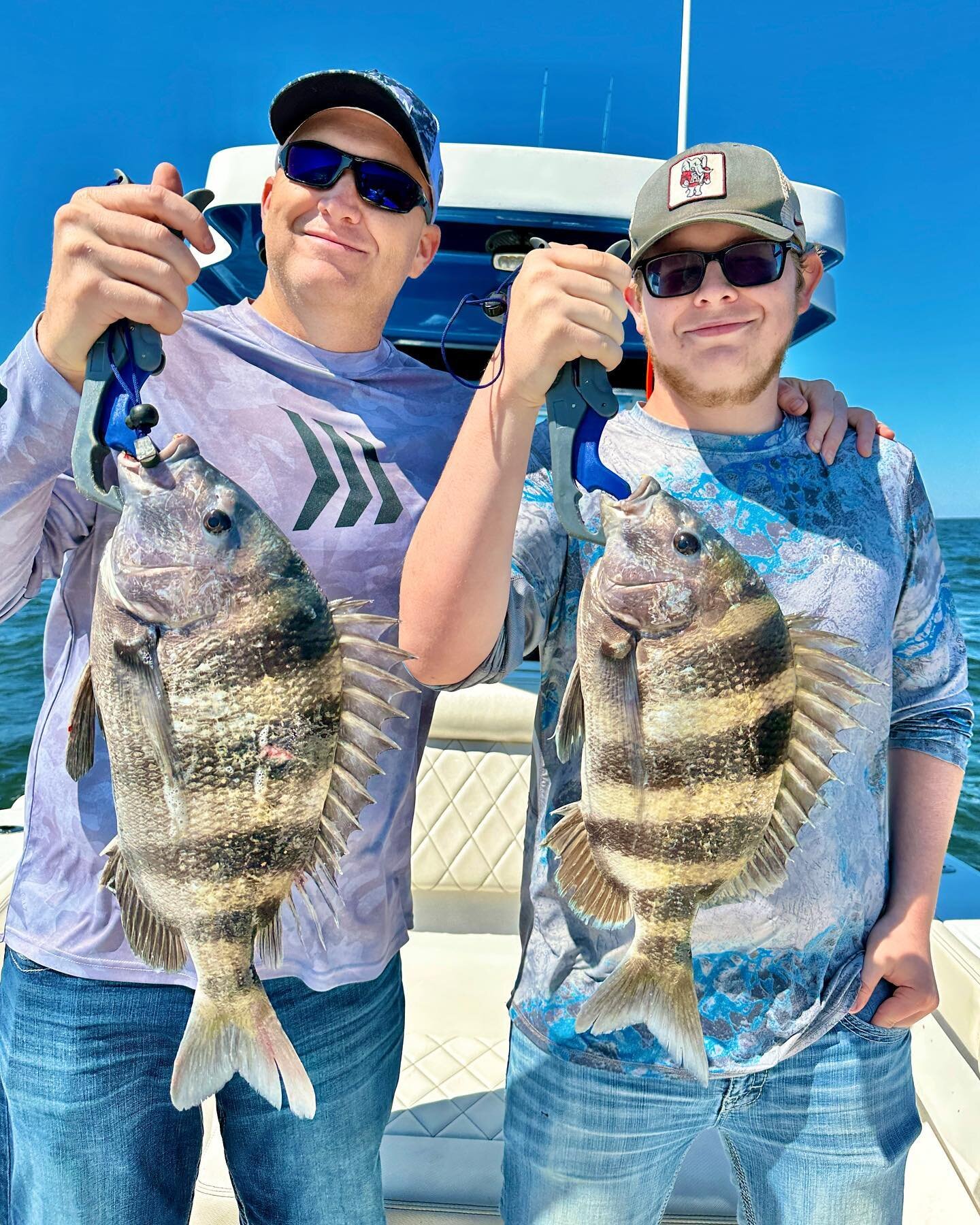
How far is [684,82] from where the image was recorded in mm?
4629

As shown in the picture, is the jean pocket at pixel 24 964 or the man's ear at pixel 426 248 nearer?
the jean pocket at pixel 24 964

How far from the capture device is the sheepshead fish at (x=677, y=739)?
123 cm

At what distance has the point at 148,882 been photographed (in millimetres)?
1178

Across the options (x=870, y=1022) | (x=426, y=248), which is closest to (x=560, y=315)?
(x=426, y=248)

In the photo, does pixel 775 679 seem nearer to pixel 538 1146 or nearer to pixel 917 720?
pixel 917 720

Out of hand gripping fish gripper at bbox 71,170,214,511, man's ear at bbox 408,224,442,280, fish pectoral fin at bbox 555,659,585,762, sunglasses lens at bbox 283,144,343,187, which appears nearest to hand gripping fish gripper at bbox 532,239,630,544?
fish pectoral fin at bbox 555,659,585,762

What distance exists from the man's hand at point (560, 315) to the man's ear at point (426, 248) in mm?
681

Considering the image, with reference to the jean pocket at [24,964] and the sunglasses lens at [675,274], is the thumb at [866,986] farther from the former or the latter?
the jean pocket at [24,964]

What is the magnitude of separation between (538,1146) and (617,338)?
1538mm

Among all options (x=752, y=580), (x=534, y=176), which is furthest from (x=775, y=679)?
(x=534, y=176)

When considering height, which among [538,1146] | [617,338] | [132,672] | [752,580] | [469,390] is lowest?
[538,1146]

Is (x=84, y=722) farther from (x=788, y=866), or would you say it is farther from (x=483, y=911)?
(x=483, y=911)

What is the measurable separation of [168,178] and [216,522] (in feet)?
1.54

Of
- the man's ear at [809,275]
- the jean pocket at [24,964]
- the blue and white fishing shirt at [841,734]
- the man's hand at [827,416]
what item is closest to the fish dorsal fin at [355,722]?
the blue and white fishing shirt at [841,734]
